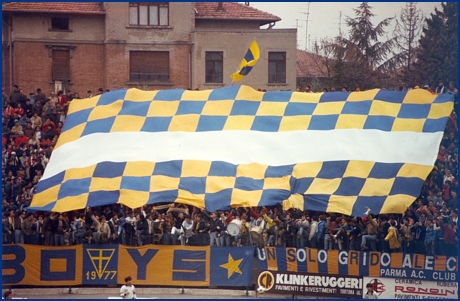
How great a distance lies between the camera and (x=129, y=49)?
34625mm

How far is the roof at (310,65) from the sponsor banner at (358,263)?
21277mm

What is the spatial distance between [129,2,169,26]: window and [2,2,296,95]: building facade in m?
0.02

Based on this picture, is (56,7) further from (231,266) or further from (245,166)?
(231,266)

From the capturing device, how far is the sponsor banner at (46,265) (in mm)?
20469

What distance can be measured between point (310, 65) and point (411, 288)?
24085mm

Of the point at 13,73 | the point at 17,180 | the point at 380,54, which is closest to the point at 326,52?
the point at 380,54

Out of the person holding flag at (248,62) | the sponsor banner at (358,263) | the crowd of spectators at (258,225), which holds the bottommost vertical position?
the sponsor banner at (358,263)

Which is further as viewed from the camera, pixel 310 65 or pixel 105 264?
pixel 310 65

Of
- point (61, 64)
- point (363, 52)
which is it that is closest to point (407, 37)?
point (363, 52)

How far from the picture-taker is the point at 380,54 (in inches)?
1414

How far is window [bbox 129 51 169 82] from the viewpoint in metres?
34.7

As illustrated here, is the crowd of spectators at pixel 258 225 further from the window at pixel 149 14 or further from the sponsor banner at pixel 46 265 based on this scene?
the window at pixel 149 14

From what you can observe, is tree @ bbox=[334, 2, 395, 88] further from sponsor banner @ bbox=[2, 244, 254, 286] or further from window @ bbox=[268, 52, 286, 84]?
sponsor banner @ bbox=[2, 244, 254, 286]

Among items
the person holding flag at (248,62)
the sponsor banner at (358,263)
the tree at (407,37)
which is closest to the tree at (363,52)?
the tree at (407,37)
